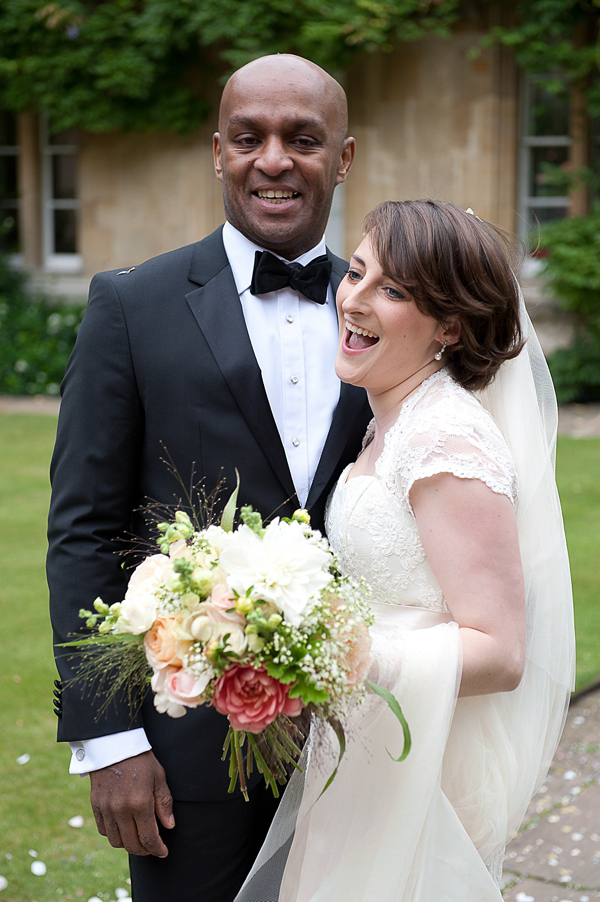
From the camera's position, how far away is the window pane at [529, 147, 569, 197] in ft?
38.0

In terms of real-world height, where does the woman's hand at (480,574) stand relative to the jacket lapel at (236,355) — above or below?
below

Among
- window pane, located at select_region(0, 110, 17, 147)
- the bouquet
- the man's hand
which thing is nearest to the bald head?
the bouquet

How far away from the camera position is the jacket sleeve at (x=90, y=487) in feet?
7.57

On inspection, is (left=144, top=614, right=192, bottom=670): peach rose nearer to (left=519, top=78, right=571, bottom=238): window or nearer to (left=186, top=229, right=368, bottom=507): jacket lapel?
(left=186, top=229, right=368, bottom=507): jacket lapel

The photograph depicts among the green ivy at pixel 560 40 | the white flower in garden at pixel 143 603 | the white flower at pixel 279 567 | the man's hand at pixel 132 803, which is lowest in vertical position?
the man's hand at pixel 132 803

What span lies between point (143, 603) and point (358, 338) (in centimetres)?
88

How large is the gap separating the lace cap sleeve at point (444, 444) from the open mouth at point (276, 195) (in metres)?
0.61

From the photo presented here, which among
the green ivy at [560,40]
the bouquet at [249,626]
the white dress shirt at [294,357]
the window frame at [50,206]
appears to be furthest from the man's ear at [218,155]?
the window frame at [50,206]

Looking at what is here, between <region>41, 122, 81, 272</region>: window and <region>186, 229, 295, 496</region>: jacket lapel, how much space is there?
1172cm

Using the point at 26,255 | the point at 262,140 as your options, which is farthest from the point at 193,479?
the point at 26,255

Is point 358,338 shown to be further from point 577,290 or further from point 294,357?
point 577,290

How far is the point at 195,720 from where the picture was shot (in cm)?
235

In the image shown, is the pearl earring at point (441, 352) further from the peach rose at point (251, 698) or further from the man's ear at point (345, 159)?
the peach rose at point (251, 698)

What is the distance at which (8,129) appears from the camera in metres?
14.2
